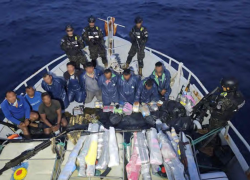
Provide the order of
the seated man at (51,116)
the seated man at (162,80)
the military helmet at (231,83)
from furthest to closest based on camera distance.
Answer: the seated man at (162,80) < the seated man at (51,116) < the military helmet at (231,83)

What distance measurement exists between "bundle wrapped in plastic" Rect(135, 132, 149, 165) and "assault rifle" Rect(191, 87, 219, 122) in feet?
11.0

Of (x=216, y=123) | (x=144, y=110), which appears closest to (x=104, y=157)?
(x=144, y=110)

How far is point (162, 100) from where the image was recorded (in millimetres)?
8828

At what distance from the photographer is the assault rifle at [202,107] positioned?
7.25 metres

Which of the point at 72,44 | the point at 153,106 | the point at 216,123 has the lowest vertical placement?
the point at 153,106

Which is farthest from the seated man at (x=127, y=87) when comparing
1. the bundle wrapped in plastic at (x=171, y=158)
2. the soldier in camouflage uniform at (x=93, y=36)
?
the bundle wrapped in plastic at (x=171, y=158)

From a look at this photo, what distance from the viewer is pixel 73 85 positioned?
873cm

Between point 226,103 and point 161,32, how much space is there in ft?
54.1

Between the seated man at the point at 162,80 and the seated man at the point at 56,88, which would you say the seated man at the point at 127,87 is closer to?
the seated man at the point at 162,80

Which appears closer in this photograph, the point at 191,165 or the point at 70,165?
the point at 70,165

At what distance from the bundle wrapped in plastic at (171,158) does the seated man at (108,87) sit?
3809mm

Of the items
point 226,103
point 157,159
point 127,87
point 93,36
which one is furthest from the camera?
point 93,36

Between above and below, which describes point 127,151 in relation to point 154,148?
below

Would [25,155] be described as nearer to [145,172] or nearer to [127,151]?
[127,151]
